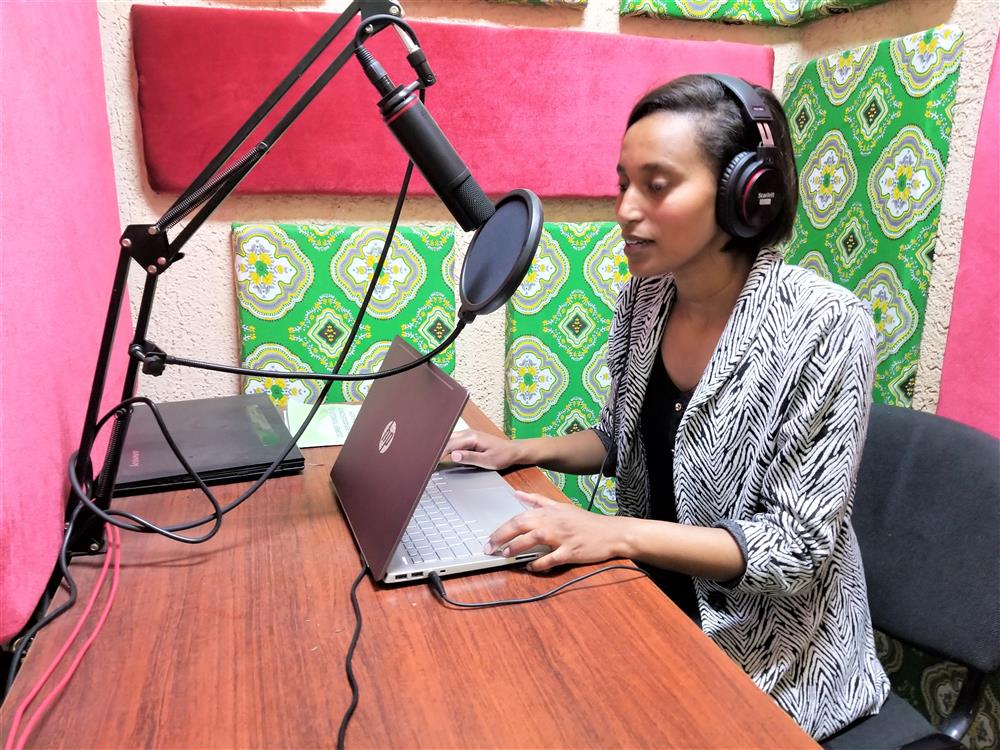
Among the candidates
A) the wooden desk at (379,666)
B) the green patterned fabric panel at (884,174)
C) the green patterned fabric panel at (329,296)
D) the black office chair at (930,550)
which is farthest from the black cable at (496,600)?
the green patterned fabric panel at (884,174)

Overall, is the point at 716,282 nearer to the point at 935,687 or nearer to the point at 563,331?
the point at 563,331

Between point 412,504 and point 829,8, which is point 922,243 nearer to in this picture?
point 829,8

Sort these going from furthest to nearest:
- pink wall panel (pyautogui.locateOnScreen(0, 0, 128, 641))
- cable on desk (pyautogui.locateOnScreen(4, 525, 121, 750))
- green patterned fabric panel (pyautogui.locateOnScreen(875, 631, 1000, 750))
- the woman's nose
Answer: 1. green patterned fabric panel (pyautogui.locateOnScreen(875, 631, 1000, 750))
2. the woman's nose
3. pink wall panel (pyautogui.locateOnScreen(0, 0, 128, 641))
4. cable on desk (pyautogui.locateOnScreen(4, 525, 121, 750))

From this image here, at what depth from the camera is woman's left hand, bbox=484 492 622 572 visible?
0.71 metres

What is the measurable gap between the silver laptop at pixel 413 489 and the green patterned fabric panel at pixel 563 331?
1.94 ft

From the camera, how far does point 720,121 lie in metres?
0.91

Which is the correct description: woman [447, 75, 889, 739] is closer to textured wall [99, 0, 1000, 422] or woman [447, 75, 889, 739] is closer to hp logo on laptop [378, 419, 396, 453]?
hp logo on laptop [378, 419, 396, 453]

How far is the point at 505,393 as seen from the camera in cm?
153

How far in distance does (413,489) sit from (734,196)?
1.80 ft

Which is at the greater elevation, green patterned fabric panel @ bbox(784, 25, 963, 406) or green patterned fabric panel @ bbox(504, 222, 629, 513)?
Result: green patterned fabric panel @ bbox(784, 25, 963, 406)

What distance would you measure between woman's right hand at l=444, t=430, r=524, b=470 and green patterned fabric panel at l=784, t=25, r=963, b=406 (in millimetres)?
732

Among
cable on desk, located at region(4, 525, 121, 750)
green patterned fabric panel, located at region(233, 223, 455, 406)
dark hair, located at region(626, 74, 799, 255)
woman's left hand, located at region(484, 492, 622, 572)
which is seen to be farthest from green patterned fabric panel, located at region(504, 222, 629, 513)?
cable on desk, located at region(4, 525, 121, 750)

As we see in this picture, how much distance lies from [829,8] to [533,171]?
70 cm

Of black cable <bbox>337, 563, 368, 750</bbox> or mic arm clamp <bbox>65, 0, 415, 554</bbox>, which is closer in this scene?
black cable <bbox>337, 563, 368, 750</bbox>
